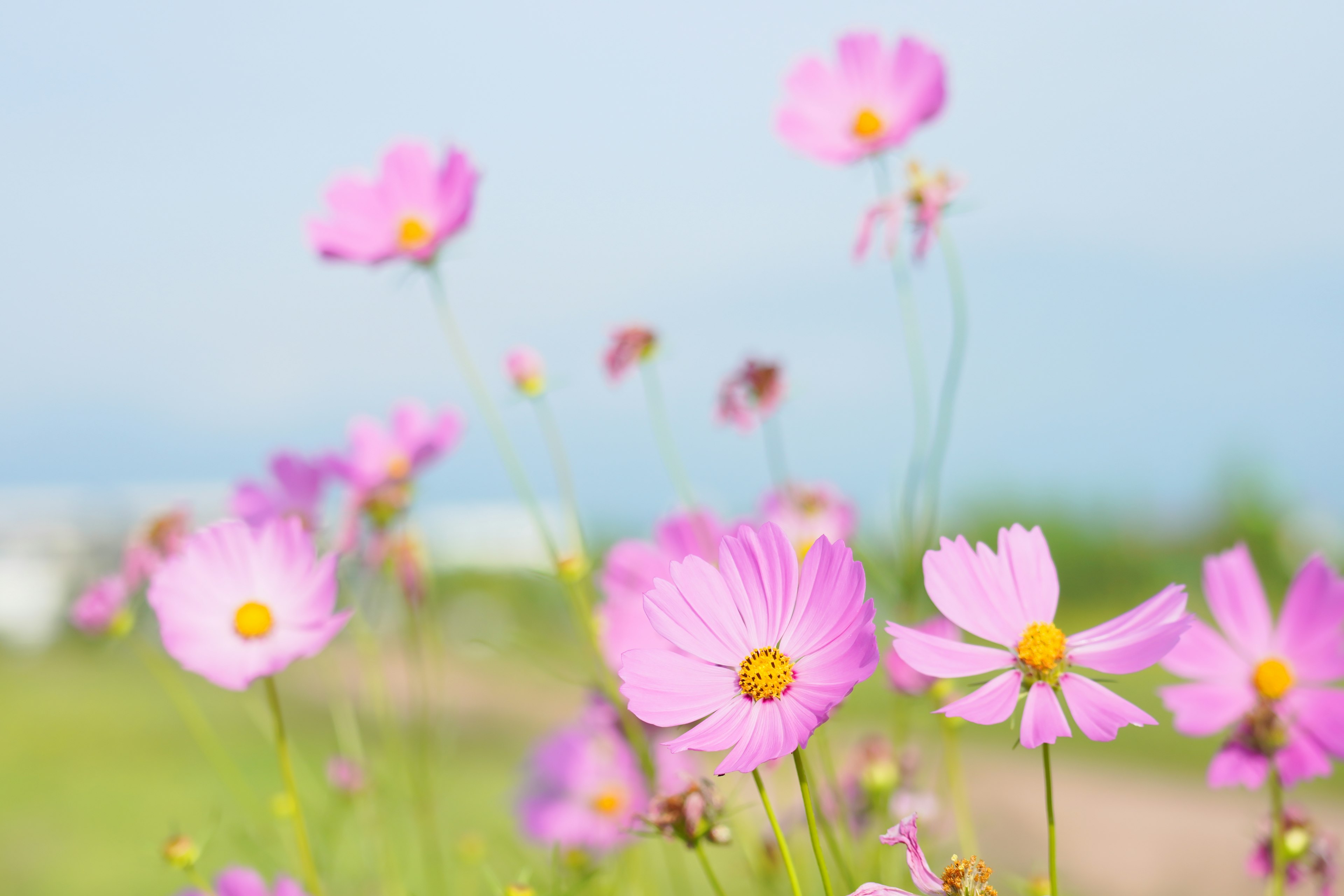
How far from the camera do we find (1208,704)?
2.23 ft

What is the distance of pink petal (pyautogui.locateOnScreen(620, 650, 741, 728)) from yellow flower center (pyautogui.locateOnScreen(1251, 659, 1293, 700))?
0.40 meters

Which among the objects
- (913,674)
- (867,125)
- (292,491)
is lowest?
(913,674)

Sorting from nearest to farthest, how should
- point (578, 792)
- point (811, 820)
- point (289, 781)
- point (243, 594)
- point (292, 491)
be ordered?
point (811, 820)
point (289, 781)
point (243, 594)
point (292, 491)
point (578, 792)

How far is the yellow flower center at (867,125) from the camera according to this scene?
0.95 metres

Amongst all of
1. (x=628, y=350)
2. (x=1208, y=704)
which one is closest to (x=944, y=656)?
(x=1208, y=704)

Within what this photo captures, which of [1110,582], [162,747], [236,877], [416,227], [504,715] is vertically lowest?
[1110,582]

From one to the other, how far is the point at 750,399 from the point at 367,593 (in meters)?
0.44

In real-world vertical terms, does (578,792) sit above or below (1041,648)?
below

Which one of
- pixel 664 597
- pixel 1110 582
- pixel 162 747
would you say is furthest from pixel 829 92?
pixel 1110 582

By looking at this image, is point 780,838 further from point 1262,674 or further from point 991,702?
point 1262,674

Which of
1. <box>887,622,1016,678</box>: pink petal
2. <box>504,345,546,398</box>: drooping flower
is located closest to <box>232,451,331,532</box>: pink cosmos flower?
<box>504,345,546,398</box>: drooping flower

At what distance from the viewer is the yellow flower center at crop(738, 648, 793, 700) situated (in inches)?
18.8

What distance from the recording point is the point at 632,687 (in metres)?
0.46

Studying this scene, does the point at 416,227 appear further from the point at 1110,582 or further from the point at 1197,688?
the point at 1110,582
